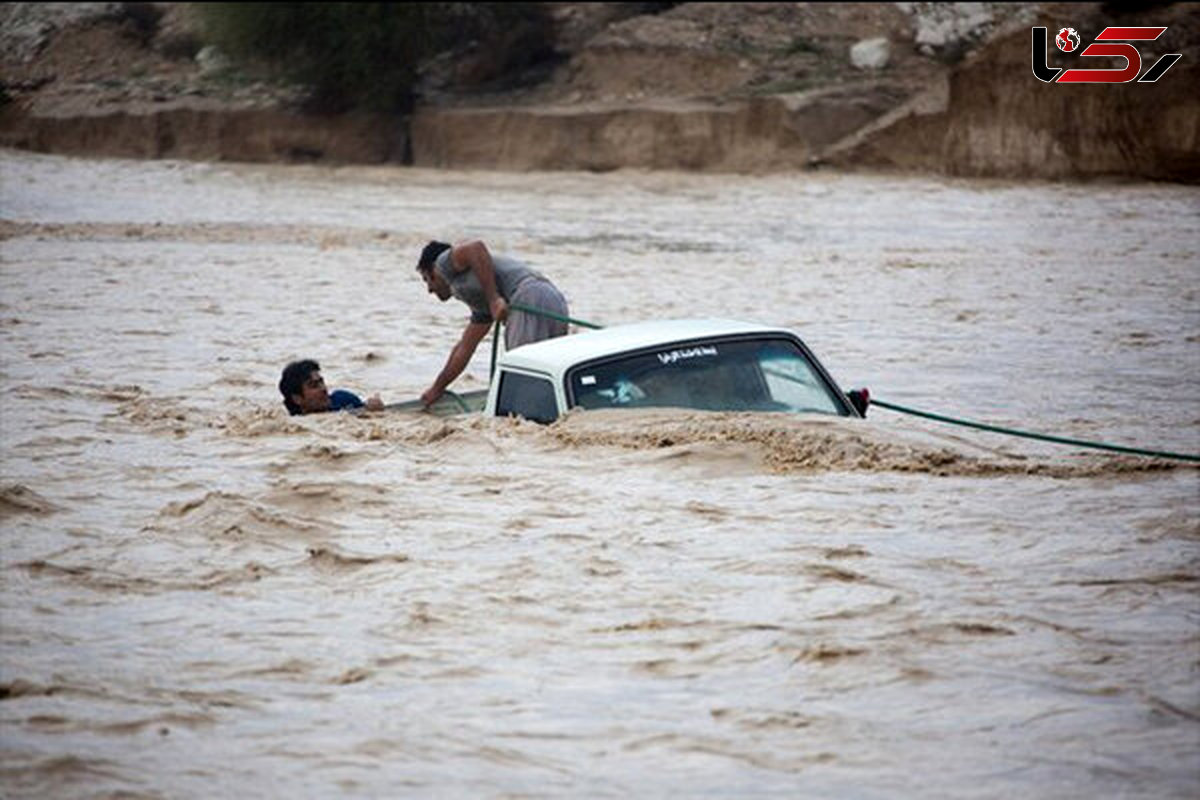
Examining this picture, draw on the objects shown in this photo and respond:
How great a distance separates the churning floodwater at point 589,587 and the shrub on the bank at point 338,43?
23.2 m

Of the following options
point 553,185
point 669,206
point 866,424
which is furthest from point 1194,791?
point 553,185

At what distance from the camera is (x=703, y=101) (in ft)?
116

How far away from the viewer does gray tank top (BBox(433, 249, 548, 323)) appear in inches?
443

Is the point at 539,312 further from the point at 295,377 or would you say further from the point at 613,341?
the point at 613,341

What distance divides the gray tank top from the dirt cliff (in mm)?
20721

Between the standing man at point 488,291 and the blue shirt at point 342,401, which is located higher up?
the standing man at point 488,291

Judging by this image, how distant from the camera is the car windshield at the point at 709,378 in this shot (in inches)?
334

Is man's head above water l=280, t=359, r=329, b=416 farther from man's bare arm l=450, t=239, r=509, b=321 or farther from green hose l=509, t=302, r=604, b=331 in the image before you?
green hose l=509, t=302, r=604, b=331

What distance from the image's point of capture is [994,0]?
3800cm

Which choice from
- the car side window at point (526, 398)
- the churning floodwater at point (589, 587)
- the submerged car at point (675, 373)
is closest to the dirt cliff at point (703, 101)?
the churning floodwater at point (589, 587)

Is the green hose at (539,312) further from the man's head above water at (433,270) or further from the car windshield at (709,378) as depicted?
the car windshield at (709,378)

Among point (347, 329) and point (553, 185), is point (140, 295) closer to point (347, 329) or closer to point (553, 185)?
point (347, 329)

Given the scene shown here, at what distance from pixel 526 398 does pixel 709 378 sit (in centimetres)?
90

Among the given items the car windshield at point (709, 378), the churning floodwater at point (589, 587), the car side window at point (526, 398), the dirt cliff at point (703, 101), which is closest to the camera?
the churning floodwater at point (589, 587)
